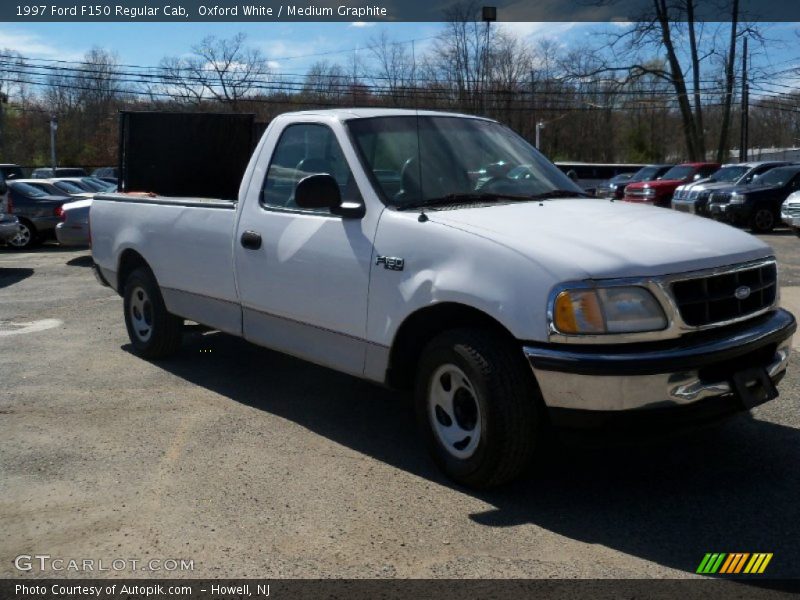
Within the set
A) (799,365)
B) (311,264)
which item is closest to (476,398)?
(311,264)

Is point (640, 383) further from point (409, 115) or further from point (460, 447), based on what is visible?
point (409, 115)

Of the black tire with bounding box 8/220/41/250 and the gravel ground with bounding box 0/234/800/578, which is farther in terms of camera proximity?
the black tire with bounding box 8/220/41/250

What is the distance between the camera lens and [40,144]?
230 feet

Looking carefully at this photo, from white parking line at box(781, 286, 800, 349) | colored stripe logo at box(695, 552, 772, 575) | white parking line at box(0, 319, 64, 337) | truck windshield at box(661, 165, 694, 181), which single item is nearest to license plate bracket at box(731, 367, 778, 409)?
colored stripe logo at box(695, 552, 772, 575)

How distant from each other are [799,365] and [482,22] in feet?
78.6

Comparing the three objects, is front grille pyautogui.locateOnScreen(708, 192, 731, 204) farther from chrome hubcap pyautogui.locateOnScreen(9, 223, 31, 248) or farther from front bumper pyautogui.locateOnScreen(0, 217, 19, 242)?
chrome hubcap pyautogui.locateOnScreen(9, 223, 31, 248)

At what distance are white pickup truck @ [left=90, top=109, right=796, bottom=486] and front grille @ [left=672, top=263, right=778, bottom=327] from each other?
0.01 meters

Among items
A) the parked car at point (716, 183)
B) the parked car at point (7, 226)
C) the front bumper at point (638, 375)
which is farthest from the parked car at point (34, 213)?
the front bumper at point (638, 375)

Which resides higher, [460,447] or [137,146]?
[137,146]

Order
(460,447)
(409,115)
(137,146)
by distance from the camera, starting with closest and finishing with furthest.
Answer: (460,447) → (409,115) → (137,146)

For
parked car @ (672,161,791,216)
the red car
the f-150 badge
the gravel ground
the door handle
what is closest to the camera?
the gravel ground

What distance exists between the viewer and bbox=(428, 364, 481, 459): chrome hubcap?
14.4 ft

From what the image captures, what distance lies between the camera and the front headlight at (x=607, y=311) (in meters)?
3.86
